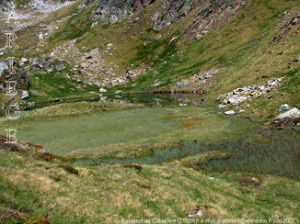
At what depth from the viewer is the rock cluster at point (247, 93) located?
8394 cm

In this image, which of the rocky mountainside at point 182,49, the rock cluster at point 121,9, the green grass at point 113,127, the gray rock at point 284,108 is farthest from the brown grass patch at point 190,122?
the rock cluster at point 121,9

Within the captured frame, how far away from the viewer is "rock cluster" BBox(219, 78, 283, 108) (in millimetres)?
83938

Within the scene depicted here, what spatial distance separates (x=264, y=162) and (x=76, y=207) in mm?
28525

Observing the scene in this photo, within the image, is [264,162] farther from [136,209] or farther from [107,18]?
[107,18]

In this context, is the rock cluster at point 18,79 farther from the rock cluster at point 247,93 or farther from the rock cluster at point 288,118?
the rock cluster at point 288,118

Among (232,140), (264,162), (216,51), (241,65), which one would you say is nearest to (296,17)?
(241,65)

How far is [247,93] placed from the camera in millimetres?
86688

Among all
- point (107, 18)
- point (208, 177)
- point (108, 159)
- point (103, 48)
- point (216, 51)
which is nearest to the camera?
point (208, 177)

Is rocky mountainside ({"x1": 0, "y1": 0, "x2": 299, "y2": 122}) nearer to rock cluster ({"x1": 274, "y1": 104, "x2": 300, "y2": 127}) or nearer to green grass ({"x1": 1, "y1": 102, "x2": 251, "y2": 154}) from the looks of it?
rock cluster ({"x1": 274, "y1": 104, "x2": 300, "y2": 127})

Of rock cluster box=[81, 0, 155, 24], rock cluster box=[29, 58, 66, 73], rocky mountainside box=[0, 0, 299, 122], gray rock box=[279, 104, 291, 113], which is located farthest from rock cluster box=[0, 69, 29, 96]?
gray rock box=[279, 104, 291, 113]

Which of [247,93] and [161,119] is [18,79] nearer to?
[161,119]

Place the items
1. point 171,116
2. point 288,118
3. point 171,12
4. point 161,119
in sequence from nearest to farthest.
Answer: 1. point 288,118
2. point 161,119
3. point 171,116
4. point 171,12

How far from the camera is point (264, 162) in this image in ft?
156

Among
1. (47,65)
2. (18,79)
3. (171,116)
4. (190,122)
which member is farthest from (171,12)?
(190,122)
